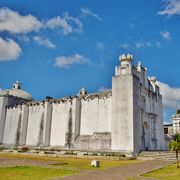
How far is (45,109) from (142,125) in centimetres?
1841

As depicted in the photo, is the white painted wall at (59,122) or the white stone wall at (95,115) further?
the white painted wall at (59,122)

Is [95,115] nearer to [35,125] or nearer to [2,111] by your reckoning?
[35,125]

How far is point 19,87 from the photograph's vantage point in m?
61.3

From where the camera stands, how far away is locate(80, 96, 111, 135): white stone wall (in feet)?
122

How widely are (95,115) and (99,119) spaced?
121 centimetres

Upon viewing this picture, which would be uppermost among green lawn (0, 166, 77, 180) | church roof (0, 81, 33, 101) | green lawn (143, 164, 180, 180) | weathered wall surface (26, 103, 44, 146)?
church roof (0, 81, 33, 101)

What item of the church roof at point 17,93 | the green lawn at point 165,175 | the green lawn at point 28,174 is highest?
the church roof at point 17,93

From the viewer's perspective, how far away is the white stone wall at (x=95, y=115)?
37.2 m

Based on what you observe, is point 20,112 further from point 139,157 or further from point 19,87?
point 139,157

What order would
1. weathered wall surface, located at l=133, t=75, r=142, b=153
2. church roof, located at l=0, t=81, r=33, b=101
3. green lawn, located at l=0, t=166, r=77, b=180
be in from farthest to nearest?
church roof, located at l=0, t=81, r=33, b=101 → weathered wall surface, located at l=133, t=75, r=142, b=153 → green lawn, located at l=0, t=166, r=77, b=180

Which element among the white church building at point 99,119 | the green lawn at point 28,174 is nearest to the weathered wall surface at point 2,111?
the white church building at point 99,119

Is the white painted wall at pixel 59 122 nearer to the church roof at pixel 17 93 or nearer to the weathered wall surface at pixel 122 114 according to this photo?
the weathered wall surface at pixel 122 114

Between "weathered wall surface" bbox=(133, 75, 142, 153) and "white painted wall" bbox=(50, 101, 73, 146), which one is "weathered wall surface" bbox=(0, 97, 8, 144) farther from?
"weathered wall surface" bbox=(133, 75, 142, 153)

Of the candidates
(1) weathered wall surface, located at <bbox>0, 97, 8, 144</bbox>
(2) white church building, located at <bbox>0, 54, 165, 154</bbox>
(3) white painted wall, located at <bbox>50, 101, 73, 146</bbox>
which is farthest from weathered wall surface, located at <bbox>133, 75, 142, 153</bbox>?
(1) weathered wall surface, located at <bbox>0, 97, 8, 144</bbox>
